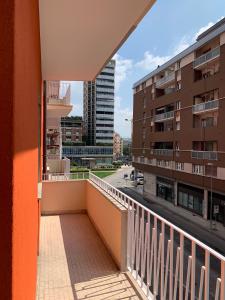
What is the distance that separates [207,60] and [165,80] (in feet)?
21.7

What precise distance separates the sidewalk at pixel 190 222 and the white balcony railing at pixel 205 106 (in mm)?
7238

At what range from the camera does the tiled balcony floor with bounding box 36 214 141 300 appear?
318 cm

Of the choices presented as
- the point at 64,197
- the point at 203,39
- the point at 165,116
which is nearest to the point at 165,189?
the point at 165,116

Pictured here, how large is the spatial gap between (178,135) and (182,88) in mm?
3601

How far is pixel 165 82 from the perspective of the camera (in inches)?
962

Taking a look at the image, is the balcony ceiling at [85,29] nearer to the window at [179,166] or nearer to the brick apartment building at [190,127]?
the brick apartment building at [190,127]

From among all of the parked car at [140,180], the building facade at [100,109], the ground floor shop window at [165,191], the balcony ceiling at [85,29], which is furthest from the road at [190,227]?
Result: the building facade at [100,109]

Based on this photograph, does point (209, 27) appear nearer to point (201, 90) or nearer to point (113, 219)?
point (201, 90)

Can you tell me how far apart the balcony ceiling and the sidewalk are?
12352 mm

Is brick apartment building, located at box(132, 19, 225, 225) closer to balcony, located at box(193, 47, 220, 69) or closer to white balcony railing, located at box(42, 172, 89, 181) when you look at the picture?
balcony, located at box(193, 47, 220, 69)

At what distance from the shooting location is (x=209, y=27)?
62.6ft

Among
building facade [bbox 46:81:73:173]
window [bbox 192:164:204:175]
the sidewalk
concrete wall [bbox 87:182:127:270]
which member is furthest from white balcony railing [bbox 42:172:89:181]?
window [bbox 192:164:204:175]

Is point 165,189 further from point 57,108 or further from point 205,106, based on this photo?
point 57,108

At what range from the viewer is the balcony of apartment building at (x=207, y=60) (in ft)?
57.2
